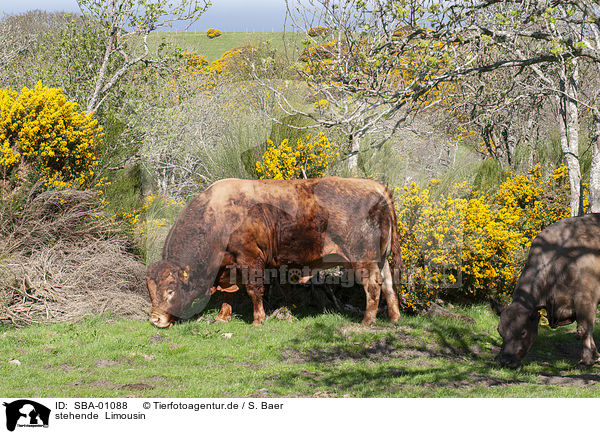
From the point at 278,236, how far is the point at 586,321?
5238 mm

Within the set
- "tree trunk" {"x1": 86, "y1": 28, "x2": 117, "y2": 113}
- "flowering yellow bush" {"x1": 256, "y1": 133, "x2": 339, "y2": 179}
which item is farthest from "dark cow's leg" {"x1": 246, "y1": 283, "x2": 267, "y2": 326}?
"tree trunk" {"x1": 86, "y1": 28, "x2": 117, "y2": 113}

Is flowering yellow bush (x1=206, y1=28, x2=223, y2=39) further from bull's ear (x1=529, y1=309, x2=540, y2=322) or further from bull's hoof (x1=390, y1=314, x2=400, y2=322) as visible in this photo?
bull's ear (x1=529, y1=309, x2=540, y2=322)

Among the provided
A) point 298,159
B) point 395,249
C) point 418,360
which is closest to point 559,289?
point 418,360

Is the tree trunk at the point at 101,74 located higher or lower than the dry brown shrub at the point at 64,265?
higher

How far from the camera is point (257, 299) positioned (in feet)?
35.5

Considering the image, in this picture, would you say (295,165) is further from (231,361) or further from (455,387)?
(455,387)

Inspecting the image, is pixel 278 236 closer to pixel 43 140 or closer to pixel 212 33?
pixel 43 140

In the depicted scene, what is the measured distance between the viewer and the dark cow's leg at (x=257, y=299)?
10758 mm

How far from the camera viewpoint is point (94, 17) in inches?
606

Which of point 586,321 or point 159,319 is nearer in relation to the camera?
point 586,321

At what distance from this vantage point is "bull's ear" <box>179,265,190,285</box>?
10.4 metres
